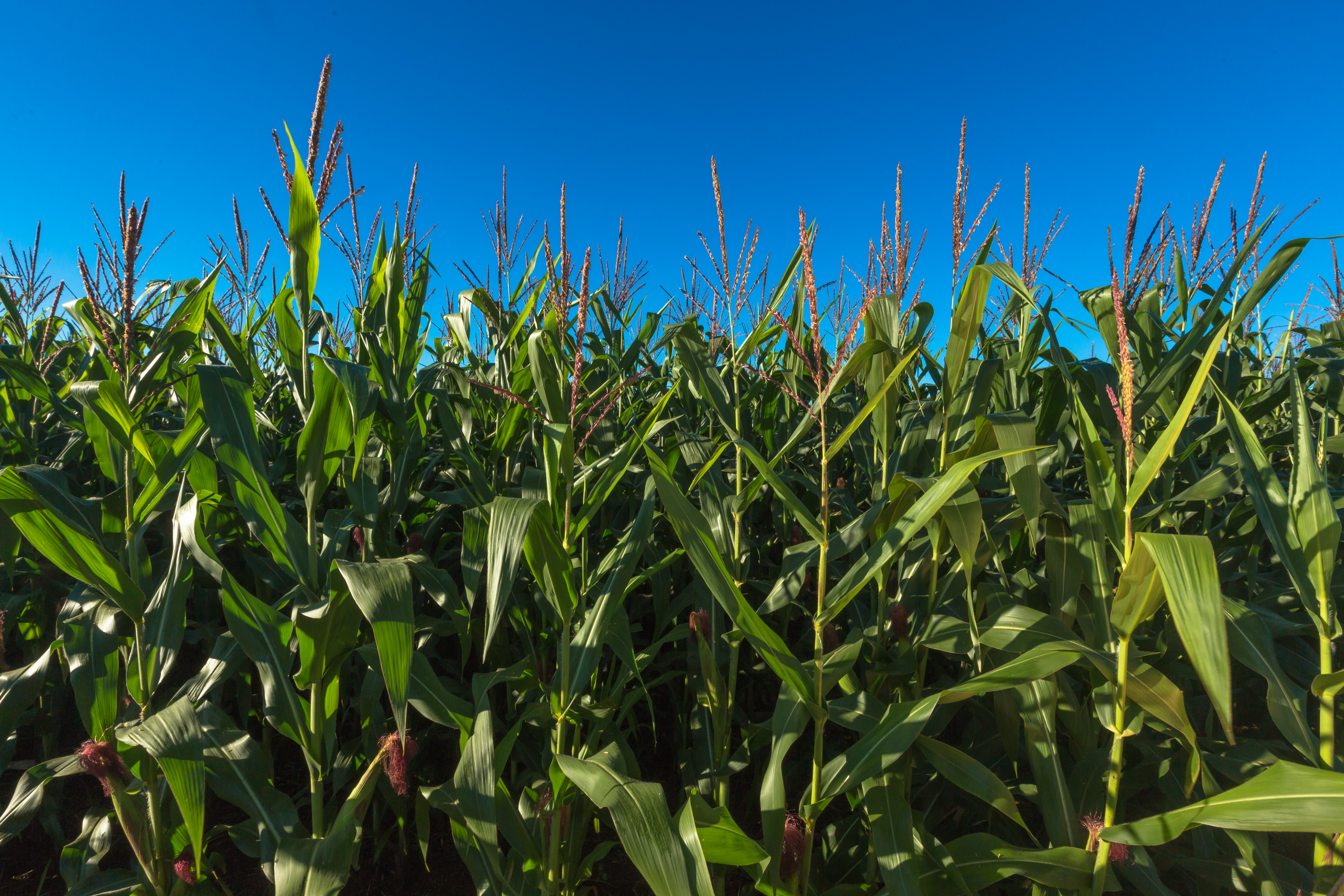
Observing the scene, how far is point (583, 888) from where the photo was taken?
160 centimetres

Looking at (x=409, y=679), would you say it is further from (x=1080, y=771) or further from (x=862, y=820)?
(x=1080, y=771)

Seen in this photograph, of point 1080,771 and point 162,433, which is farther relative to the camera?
point 162,433

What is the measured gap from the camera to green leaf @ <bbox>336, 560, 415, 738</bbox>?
964mm

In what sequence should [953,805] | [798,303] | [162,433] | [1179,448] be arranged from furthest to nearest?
[798,303] < [1179,448] < [953,805] < [162,433]

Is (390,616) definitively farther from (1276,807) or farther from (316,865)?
(1276,807)

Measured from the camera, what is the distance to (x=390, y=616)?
0.98m

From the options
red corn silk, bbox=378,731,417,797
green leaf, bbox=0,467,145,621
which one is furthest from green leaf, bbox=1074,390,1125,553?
green leaf, bbox=0,467,145,621

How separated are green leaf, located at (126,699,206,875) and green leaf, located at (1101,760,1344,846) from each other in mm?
1560

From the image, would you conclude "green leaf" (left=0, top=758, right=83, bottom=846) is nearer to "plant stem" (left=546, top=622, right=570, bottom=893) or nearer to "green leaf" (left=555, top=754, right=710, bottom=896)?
"plant stem" (left=546, top=622, right=570, bottom=893)

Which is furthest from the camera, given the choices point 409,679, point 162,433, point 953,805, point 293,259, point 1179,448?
point 1179,448

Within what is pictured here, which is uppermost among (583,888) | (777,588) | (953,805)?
(777,588)

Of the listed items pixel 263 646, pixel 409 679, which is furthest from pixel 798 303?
pixel 263 646

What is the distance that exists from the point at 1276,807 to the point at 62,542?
195 cm

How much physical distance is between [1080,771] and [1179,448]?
942 millimetres
